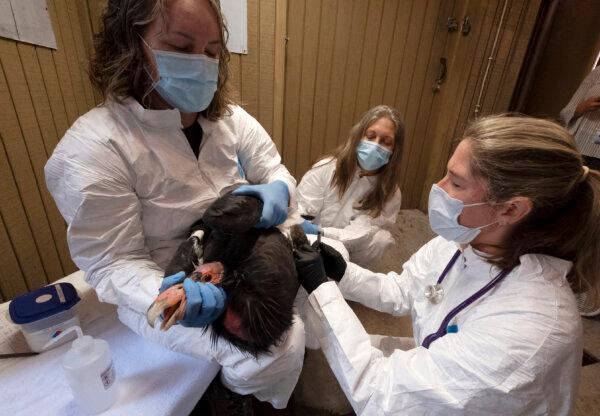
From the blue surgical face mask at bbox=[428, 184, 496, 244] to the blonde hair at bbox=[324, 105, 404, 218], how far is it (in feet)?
3.07

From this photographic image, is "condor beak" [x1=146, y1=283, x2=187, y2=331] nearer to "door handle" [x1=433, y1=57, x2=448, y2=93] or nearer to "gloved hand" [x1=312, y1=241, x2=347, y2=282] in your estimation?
"gloved hand" [x1=312, y1=241, x2=347, y2=282]

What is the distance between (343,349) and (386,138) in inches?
50.6

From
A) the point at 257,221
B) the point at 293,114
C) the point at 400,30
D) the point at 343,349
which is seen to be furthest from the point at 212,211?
the point at 400,30

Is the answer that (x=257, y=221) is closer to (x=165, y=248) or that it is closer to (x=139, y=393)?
(x=165, y=248)

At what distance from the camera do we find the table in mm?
785

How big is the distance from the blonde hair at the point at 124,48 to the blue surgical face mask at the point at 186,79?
0.06 metres

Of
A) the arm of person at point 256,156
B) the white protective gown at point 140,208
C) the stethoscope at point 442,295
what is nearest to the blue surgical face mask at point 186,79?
the white protective gown at point 140,208

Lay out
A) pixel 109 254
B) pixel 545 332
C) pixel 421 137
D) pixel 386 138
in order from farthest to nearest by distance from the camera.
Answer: pixel 421 137 < pixel 386 138 < pixel 109 254 < pixel 545 332

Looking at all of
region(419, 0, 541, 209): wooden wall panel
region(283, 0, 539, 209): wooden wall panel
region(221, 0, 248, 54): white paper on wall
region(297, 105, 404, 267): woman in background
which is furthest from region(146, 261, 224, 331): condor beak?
region(419, 0, 541, 209): wooden wall panel

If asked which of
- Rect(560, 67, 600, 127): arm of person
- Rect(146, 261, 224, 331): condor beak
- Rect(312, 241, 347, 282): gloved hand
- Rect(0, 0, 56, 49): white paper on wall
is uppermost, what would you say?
Rect(0, 0, 56, 49): white paper on wall

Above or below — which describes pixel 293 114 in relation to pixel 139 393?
above

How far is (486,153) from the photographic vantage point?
737 millimetres

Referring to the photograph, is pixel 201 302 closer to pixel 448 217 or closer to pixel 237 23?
pixel 448 217

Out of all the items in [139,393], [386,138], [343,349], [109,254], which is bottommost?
[139,393]
